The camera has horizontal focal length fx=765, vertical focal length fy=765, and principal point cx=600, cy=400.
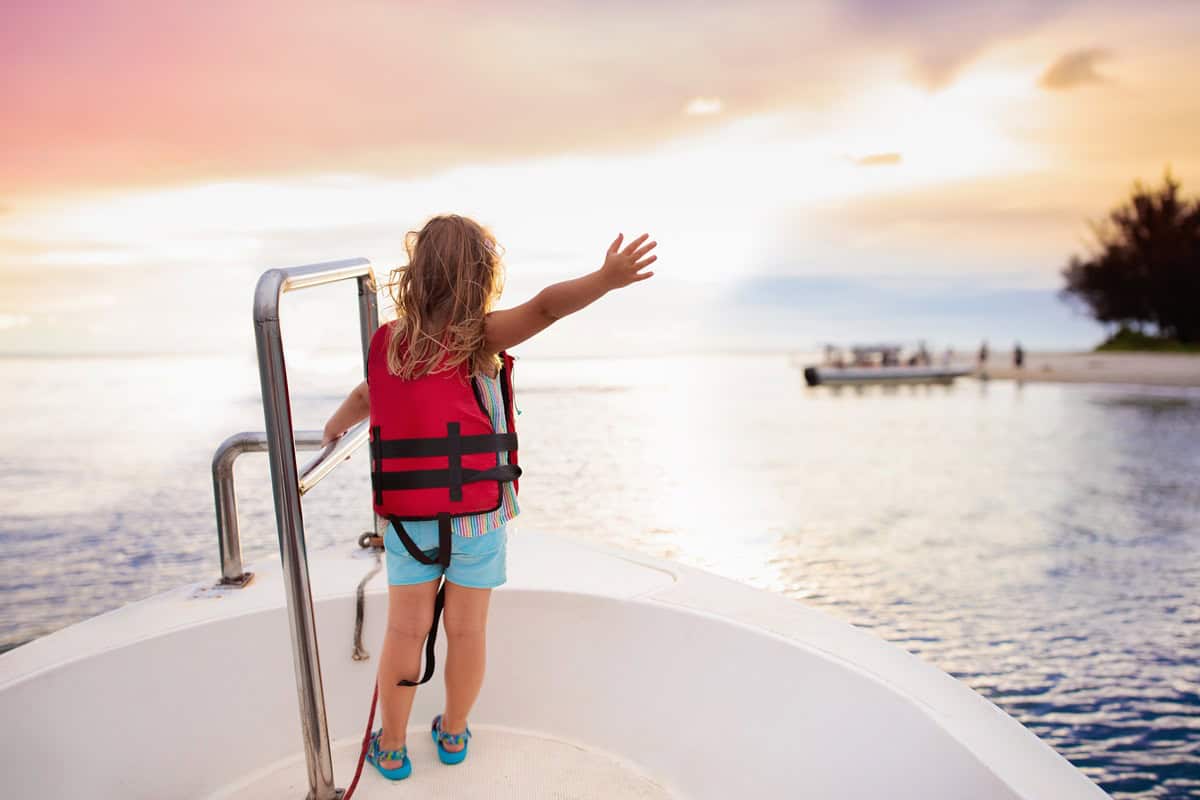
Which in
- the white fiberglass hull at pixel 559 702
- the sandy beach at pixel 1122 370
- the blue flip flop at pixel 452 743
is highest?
the white fiberglass hull at pixel 559 702

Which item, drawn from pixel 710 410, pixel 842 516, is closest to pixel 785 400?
pixel 710 410

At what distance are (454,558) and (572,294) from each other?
20.8 inches

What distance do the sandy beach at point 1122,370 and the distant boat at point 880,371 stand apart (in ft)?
12.8

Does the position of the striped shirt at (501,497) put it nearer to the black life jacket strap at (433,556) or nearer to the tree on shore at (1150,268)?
the black life jacket strap at (433,556)

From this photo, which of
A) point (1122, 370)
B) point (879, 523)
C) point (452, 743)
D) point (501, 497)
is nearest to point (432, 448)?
point (501, 497)

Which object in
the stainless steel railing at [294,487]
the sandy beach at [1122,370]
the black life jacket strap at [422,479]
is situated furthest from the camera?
the sandy beach at [1122,370]

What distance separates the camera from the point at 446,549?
1291 mm

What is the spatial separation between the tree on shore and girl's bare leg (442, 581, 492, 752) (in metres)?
40.8

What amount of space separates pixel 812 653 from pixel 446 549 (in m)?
0.62

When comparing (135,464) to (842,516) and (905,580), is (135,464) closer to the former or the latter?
(842,516)

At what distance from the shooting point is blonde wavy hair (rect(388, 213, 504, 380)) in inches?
51.6

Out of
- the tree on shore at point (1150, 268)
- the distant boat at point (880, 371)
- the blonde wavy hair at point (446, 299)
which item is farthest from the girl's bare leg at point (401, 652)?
the tree on shore at point (1150, 268)

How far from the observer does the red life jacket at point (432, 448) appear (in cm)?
128

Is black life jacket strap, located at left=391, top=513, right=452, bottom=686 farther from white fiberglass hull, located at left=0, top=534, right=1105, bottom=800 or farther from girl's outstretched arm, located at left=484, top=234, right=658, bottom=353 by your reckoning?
girl's outstretched arm, located at left=484, top=234, right=658, bottom=353
